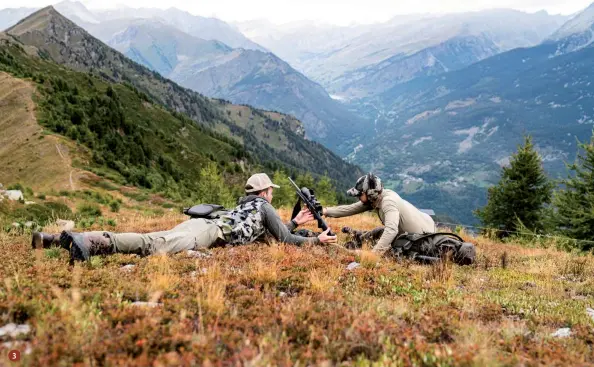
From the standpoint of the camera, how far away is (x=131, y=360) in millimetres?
3330

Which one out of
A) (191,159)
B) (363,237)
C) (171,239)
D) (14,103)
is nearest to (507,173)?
(363,237)

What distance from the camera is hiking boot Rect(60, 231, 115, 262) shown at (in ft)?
21.8

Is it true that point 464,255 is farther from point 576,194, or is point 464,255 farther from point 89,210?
point 89,210

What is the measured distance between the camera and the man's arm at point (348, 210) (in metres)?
10.5

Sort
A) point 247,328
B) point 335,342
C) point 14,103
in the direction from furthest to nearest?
point 14,103, point 247,328, point 335,342

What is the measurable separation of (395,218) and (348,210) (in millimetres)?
1549

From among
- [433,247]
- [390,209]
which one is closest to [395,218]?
[390,209]

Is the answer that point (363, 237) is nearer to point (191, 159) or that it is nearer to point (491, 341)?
point (491, 341)

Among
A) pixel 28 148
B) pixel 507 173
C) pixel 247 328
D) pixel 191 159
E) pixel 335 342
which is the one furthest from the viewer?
pixel 191 159

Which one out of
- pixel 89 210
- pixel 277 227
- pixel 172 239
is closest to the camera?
pixel 172 239

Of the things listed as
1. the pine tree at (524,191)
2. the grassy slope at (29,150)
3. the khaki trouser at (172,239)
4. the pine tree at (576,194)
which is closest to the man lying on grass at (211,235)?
the khaki trouser at (172,239)

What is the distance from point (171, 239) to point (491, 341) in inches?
239

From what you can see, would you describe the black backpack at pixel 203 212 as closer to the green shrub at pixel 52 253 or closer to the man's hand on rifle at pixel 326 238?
the man's hand on rifle at pixel 326 238

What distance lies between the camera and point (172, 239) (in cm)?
824
